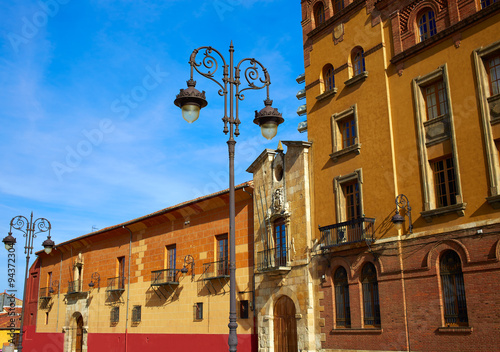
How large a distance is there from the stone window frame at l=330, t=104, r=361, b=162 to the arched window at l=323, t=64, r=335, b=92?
1.54 meters

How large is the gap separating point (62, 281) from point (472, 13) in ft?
111

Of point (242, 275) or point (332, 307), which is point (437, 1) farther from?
point (242, 275)

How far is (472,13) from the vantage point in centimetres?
1552

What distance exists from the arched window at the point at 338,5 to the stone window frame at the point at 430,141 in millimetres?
5536

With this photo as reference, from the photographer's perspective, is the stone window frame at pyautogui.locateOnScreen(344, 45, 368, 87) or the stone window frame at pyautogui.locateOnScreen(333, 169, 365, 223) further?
the stone window frame at pyautogui.locateOnScreen(344, 45, 368, 87)

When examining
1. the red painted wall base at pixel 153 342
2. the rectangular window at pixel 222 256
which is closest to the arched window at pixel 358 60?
the rectangular window at pixel 222 256

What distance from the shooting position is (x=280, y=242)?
21703 millimetres

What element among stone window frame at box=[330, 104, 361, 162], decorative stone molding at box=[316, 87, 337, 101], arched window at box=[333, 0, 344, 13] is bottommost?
stone window frame at box=[330, 104, 361, 162]

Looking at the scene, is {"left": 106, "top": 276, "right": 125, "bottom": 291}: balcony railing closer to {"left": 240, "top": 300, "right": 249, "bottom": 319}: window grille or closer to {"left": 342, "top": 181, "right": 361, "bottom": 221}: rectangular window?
{"left": 240, "top": 300, "right": 249, "bottom": 319}: window grille

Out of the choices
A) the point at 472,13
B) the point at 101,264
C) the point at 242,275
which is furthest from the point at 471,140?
the point at 101,264

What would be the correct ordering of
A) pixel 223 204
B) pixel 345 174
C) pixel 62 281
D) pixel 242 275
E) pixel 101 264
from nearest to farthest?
pixel 345 174, pixel 242 275, pixel 223 204, pixel 101 264, pixel 62 281

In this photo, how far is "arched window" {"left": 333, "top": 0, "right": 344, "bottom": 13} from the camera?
2086 cm

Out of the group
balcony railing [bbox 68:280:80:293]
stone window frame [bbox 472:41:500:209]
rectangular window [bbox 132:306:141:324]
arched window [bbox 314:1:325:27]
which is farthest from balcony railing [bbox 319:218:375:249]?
balcony railing [bbox 68:280:80:293]

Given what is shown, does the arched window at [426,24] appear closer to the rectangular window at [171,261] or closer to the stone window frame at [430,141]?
the stone window frame at [430,141]
